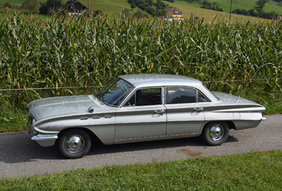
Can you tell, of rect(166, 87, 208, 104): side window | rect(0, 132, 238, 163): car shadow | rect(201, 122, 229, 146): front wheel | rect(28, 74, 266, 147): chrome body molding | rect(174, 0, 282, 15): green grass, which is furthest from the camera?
rect(174, 0, 282, 15): green grass

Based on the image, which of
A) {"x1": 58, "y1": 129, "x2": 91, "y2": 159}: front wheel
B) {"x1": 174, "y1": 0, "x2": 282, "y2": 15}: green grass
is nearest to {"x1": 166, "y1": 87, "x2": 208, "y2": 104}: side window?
{"x1": 58, "y1": 129, "x2": 91, "y2": 159}: front wheel

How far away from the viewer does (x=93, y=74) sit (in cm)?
1034

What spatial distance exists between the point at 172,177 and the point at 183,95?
2.28 meters

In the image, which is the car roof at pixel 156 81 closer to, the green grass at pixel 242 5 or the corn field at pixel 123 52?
the corn field at pixel 123 52

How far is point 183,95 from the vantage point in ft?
24.1

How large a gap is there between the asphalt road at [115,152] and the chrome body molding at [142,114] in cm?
32

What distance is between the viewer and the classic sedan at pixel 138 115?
6.44 metres

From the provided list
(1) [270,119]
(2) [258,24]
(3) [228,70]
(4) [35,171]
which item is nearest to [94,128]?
(4) [35,171]

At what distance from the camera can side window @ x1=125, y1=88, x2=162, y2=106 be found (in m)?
6.94

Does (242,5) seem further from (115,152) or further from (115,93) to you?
(115,152)

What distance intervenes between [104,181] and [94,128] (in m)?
1.46

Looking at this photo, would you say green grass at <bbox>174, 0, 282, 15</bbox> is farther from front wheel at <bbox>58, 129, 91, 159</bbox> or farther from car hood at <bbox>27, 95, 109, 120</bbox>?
front wheel at <bbox>58, 129, 91, 159</bbox>

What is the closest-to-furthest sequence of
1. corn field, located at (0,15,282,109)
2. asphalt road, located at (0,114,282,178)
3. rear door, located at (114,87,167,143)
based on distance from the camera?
1. asphalt road, located at (0,114,282,178)
2. rear door, located at (114,87,167,143)
3. corn field, located at (0,15,282,109)

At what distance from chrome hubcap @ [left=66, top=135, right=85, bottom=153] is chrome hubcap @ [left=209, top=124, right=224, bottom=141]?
270 cm
